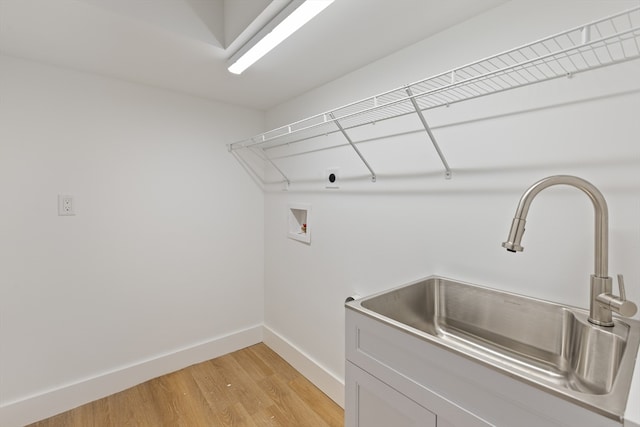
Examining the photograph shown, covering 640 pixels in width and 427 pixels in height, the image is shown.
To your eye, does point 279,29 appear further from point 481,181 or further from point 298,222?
point 298,222

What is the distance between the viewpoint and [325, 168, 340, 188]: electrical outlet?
1.98m

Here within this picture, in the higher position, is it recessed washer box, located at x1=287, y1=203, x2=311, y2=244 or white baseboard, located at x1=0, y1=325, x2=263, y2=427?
recessed washer box, located at x1=287, y1=203, x2=311, y2=244

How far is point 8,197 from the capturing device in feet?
5.64

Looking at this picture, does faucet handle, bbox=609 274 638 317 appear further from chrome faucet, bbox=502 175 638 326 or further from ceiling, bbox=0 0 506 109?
ceiling, bbox=0 0 506 109

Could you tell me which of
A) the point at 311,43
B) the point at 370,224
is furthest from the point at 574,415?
the point at 311,43

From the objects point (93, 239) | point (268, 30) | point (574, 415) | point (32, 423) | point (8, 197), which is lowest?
point (32, 423)

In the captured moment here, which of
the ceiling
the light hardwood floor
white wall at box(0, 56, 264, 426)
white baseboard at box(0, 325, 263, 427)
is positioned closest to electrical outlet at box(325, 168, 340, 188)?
the ceiling

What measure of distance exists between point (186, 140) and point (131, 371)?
5.97 feet

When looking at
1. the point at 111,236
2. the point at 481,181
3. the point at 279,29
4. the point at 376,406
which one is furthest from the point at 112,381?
the point at 481,181

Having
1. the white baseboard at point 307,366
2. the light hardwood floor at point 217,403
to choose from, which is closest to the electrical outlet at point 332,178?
the white baseboard at point 307,366

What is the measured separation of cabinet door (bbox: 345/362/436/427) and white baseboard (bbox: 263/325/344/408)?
93 centimetres

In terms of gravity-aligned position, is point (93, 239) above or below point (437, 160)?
below

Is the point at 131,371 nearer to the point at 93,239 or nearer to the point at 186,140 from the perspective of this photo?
the point at 93,239

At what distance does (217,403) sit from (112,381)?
80 centimetres
